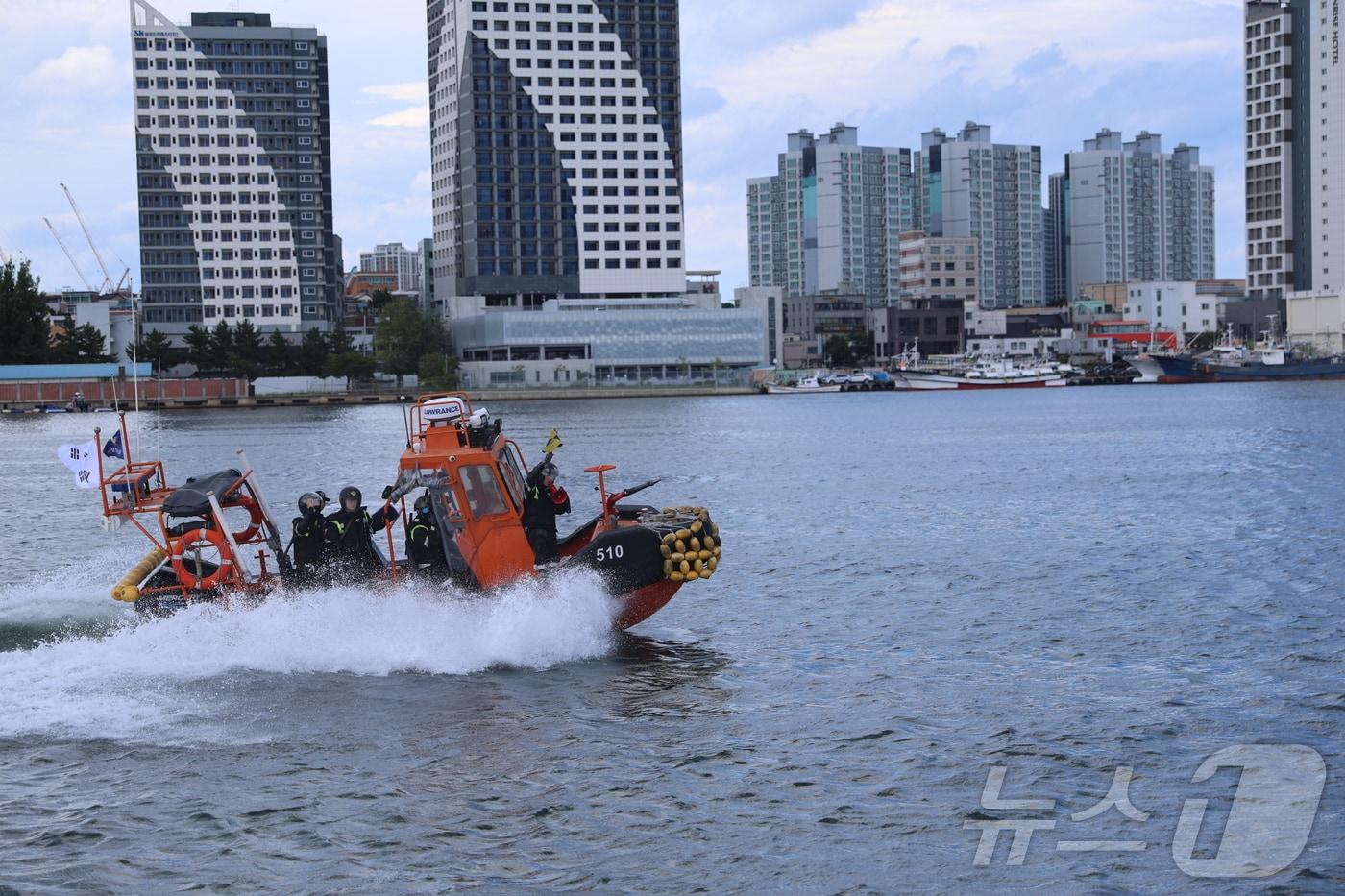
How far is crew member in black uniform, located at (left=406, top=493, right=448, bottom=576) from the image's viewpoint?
69.9 feet

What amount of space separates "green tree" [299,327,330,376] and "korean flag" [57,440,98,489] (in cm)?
15639

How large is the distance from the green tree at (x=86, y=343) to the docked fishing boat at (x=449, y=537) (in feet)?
487

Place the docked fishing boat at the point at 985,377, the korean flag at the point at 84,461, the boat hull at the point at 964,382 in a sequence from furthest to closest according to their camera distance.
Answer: the docked fishing boat at the point at 985,377 → the boat hull at the point at 964,382 → the korean flag at the point at 84,461

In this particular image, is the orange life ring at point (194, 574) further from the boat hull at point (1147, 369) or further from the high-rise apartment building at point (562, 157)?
the boat hull at point (1147, 369)

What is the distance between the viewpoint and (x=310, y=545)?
2116cm

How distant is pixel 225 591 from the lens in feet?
69.3

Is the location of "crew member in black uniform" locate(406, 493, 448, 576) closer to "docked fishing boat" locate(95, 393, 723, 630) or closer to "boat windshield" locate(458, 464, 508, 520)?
"docked fishing boat" locate(95, 393, 723, 630)

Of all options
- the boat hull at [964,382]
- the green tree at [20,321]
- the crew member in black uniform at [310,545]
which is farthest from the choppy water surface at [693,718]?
the boat hull at [964,382]

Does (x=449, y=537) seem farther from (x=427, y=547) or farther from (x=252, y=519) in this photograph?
(x=252, y=519)

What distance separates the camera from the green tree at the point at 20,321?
495ft

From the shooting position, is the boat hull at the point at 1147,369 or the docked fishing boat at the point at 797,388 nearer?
the docked fishing boat at the point at 797,388

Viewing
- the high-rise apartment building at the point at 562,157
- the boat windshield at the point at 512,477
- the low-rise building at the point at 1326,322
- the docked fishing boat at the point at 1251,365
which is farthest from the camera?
the high-rise apartment building at the point at 562,157

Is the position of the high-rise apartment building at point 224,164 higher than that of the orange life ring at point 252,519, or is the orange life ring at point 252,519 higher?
the high-rise apartment building at point 224,164

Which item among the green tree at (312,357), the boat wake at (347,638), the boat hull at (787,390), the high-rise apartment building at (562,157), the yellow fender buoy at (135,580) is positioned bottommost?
the boat hull at (787,390)
